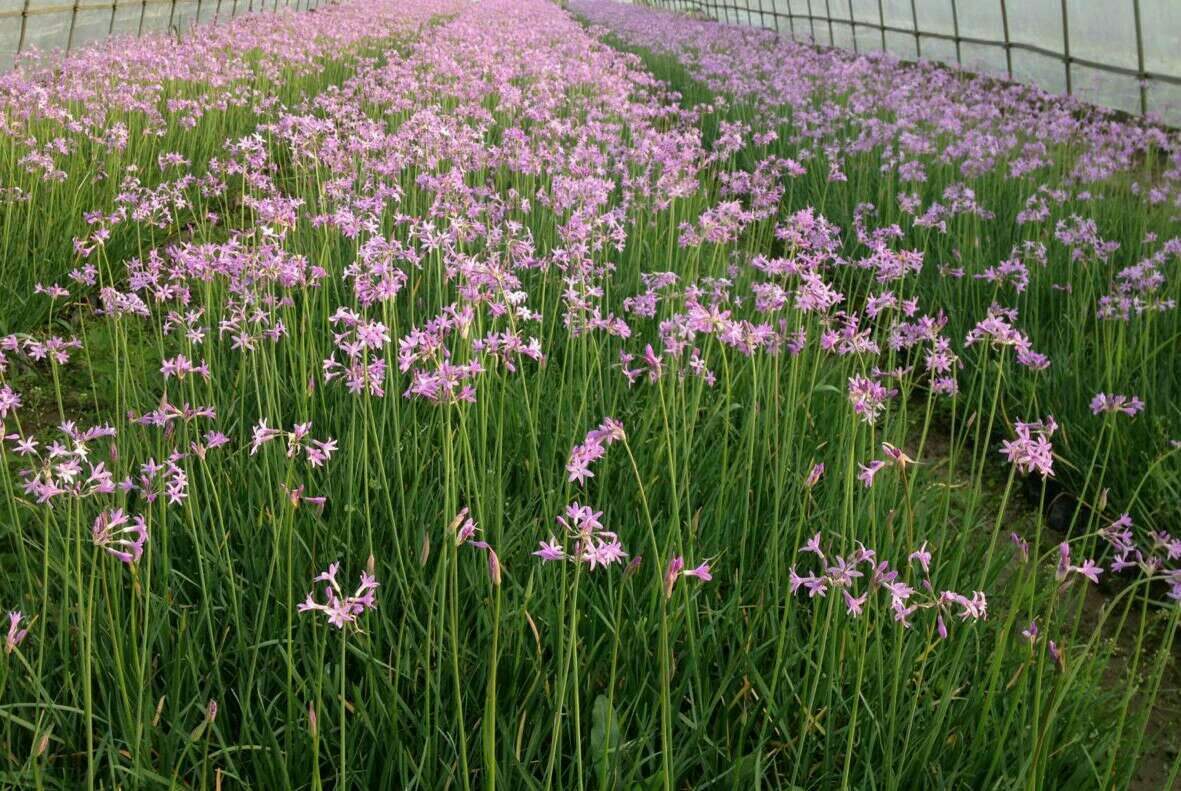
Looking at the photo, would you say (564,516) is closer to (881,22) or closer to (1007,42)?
(1007,42)

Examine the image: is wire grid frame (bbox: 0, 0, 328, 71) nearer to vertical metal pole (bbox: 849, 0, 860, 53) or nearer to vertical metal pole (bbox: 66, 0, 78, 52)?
vertical metal pole (bbox: 66, 0, 78, 52)

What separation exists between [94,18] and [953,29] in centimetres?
1330

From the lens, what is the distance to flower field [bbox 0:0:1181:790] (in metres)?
1.78

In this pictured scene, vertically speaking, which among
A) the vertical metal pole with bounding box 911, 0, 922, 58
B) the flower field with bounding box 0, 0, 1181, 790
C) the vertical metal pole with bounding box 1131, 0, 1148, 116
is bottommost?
the flower field with bounding box 0, 0, 1181, 790

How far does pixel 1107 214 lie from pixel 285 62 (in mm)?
8829

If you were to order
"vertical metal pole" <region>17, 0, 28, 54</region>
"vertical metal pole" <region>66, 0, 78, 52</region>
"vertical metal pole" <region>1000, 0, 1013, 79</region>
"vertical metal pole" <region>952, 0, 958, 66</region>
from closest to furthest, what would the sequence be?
1. "vertical metal pole" <region>17, 0, 28, 54</region>
2. "vertical metal pole" <region>1000, 0, 1013, 79</region>
3. "vertical metal pole" <region>66, 0, 78, 52</region>
4. "vertical metal pole" <region>952, 0, 958, 66</region>

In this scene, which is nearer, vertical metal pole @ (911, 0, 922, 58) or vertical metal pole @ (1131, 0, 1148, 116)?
vertical metal pole @ (1131, 0, 1148, 116)

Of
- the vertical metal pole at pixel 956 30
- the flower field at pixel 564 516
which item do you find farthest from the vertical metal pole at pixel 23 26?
the vertical metal pole at pixel 956 30

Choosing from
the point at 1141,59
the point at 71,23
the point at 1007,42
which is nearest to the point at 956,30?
the point at 1007,42

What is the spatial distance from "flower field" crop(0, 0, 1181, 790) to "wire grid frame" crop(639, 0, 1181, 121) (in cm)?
569

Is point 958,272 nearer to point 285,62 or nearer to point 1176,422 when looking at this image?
point 1176,422

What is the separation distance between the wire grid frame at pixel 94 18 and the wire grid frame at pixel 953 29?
1177 cm

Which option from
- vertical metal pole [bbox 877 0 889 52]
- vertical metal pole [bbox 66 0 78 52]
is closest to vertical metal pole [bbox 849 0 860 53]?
vertical metal pole [bbox 877 0 889 52]

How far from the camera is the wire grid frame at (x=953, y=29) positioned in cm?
1017
